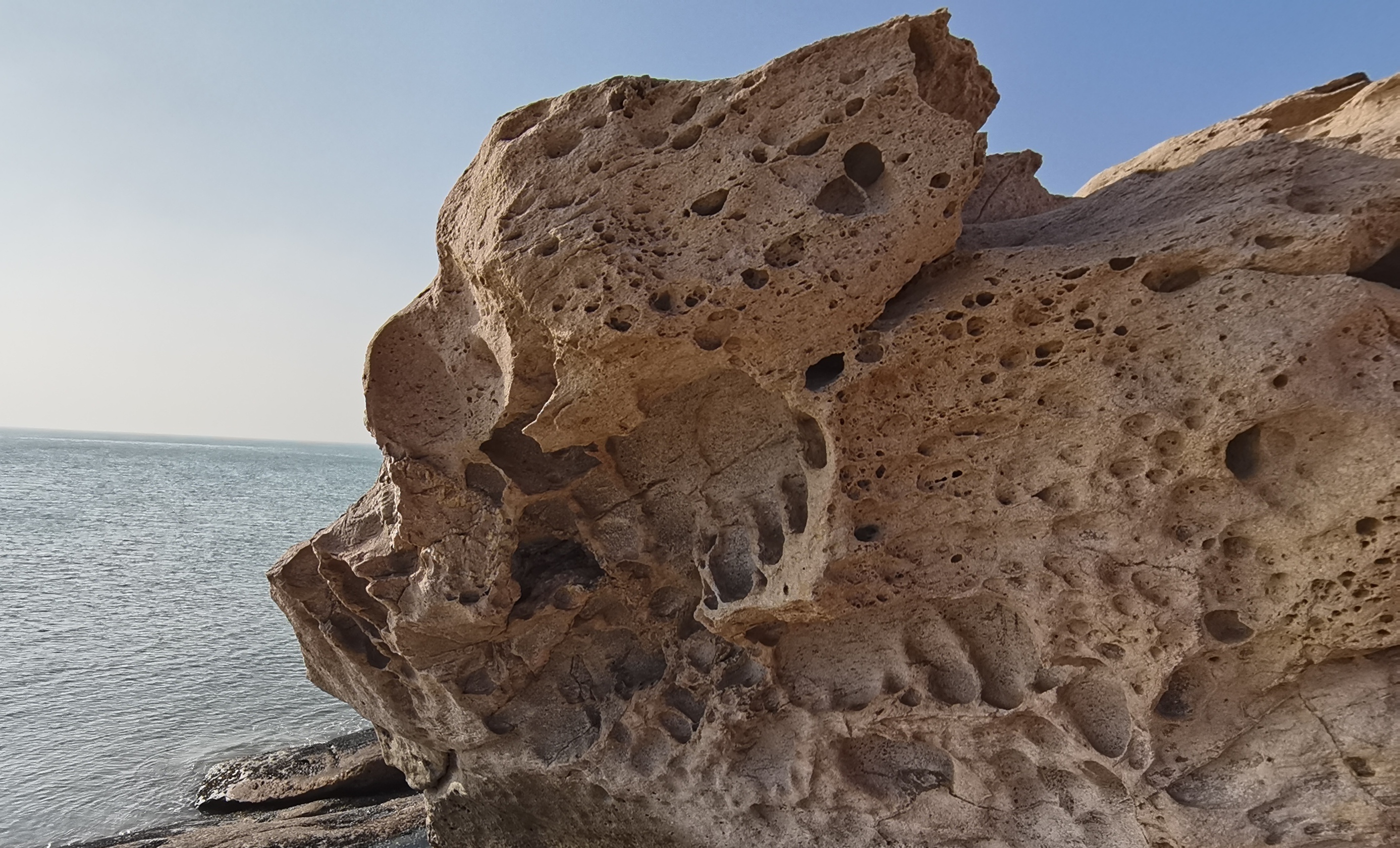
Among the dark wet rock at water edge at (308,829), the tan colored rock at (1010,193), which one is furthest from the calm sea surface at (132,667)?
the tan colored rock at (1010,193)

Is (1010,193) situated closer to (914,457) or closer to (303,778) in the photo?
(914,457)

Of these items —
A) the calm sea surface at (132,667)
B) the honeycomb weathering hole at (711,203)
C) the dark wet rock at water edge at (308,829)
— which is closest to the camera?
the honeycomb weathering hole at (711,203)

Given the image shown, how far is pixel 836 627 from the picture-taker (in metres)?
3.31

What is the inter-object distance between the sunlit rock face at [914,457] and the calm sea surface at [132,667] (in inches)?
208

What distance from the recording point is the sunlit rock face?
2418 millimetres

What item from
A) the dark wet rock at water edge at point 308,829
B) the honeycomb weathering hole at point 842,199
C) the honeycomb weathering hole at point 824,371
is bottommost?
the dark wet rock at water edge at point 308,829

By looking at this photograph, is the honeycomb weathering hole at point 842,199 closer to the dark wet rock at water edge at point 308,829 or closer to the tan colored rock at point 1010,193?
the tan colored rock at point 1010,193

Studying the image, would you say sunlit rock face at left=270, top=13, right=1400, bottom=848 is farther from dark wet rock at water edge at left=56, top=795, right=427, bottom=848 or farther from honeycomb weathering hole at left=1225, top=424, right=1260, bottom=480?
dark wet rock at water edge at left=56, top=795, right=427, bottom=848

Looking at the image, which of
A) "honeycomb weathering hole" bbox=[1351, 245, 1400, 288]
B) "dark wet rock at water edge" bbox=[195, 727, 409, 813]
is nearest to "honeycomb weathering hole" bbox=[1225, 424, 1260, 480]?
"honeycomb weathering hole" bbox=[1351, 245, 1400, 288]

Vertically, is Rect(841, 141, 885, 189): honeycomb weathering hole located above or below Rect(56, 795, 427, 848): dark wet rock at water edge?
above

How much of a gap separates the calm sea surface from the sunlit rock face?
529 cm

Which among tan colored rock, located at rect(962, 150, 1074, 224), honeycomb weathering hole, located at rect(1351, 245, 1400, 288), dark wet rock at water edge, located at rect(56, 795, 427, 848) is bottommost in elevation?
dark wet rock at water edge, located at rect(56, 795, 427, 848)

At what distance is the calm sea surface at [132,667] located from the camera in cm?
658

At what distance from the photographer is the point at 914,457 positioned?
2852 mm
